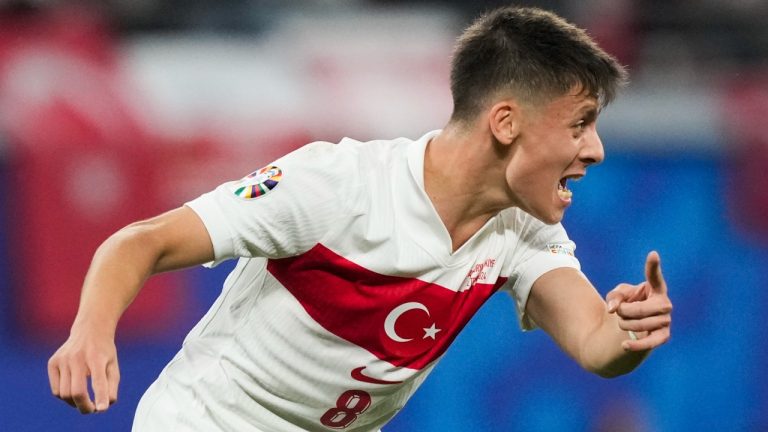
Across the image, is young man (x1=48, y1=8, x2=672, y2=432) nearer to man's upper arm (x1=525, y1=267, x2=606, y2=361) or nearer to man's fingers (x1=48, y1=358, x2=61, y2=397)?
man's upper arm (x1=525, y1=267, x2=606, y2=361)

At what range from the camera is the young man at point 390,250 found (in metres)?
2.98

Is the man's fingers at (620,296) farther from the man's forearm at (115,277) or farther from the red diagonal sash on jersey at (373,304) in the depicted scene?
the man's forearm at (115,277)

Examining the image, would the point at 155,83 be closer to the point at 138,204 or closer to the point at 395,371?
the point at 138,204

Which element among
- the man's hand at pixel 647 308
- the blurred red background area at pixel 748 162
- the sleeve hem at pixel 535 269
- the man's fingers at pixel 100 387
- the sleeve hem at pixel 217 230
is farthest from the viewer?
the blurred red background area at pixel 748 162

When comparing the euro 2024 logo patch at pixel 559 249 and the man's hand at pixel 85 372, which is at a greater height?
the man's hand at pixel 85 372

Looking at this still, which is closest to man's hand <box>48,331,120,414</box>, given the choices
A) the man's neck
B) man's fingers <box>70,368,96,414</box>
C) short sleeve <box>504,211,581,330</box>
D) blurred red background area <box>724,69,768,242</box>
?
man's fingers <box>70,368,96,414</box>

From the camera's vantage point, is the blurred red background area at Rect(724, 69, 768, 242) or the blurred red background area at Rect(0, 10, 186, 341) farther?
the blurred red background area at Rect(724, 69, 768, 242)

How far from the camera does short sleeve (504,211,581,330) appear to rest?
3287mm

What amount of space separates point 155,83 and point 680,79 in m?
2.50

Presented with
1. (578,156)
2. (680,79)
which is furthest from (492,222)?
(680,79)

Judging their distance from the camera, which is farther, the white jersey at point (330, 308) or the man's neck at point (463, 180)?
the man's neck at point (463, 180)

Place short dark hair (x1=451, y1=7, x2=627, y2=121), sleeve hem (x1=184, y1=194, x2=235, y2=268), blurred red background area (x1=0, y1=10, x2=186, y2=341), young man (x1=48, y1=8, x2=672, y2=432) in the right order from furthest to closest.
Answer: blurred red background area (x1=0, y1=10, x2=186, y2=341) < short dark hair (x1=451, y1=7, x2=627, y2=121) < young man (x1=48, y1=8, x2=672, y2=432) < sleeve hem (x1=184, y1=194, x2=235, y2=268)

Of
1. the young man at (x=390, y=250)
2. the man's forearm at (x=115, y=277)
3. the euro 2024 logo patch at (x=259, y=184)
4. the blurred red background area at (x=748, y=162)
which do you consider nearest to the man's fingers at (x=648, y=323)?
the young man at (x=390, y=250)

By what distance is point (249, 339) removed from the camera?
3.08 metres
